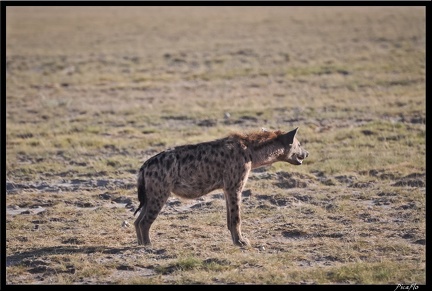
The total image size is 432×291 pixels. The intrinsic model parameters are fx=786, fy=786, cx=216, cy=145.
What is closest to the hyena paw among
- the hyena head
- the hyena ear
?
the hyena head

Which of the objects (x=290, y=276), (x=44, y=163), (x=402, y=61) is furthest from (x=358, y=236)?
(x=402, y=61)

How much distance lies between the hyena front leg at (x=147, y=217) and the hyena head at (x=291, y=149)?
1.79 metres

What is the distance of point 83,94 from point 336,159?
1068 centimetres

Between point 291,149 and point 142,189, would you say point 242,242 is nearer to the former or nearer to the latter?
point 142,189

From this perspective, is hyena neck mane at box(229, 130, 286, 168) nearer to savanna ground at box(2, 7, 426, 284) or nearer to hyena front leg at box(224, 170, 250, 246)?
hyena front leg at box(224, 170, 250, 246)

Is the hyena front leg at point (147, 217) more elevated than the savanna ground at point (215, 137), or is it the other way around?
the hyena front leg at point (147, 217)

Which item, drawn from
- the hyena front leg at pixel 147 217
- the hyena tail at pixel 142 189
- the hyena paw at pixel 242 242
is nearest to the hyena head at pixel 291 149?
the hyena paw at pixel 242 242

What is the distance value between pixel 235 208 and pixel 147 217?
1.01m

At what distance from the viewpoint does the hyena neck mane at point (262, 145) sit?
9.43 m

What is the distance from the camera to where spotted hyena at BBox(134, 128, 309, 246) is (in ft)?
28.9

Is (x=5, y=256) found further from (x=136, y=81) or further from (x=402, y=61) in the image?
(x=402, y=61)

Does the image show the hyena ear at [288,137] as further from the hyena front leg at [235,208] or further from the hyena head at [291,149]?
the hyena front leg at [235,208]

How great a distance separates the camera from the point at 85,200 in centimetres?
1118

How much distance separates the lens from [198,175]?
8.98 m
